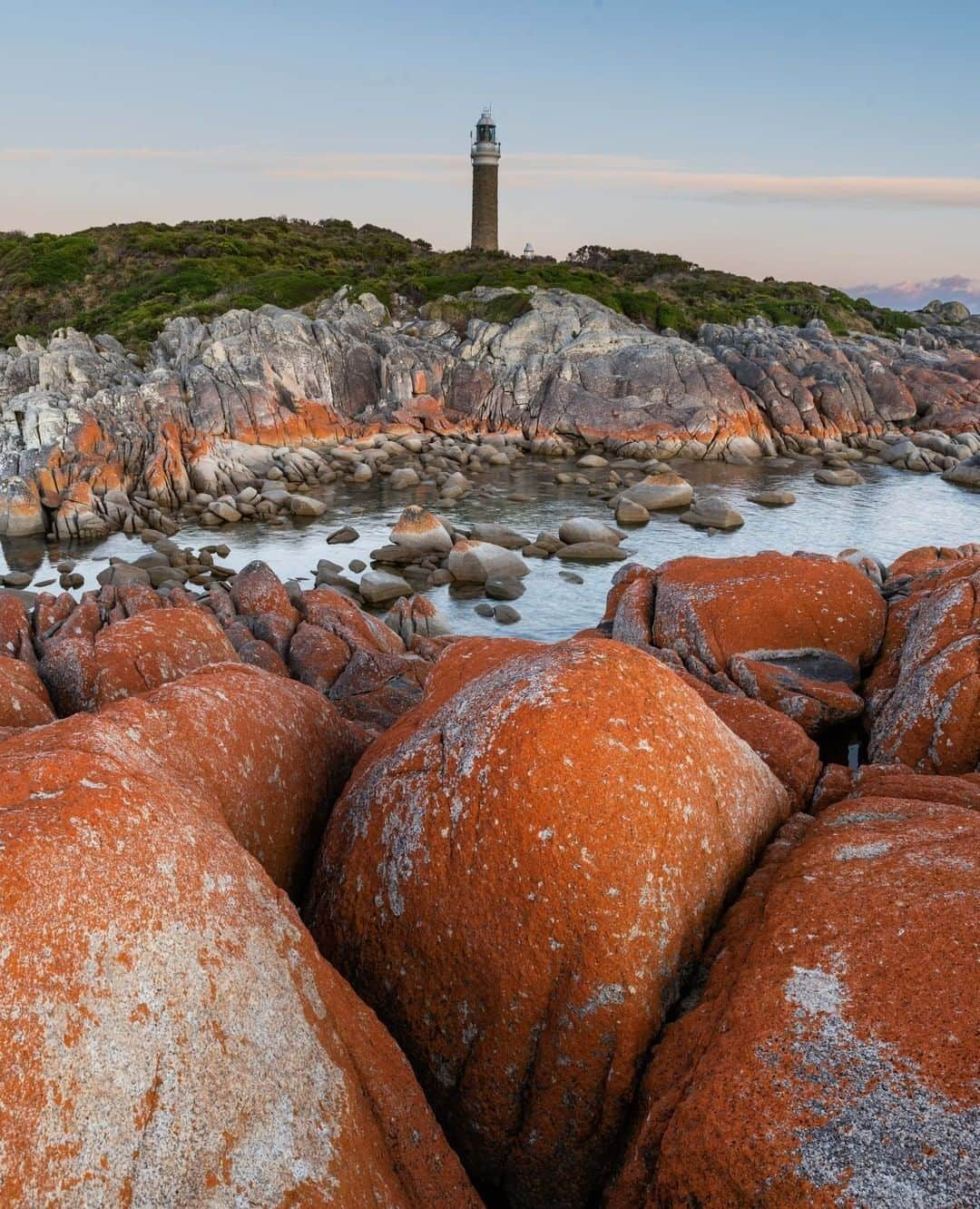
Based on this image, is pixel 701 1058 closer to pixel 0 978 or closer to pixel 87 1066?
pixel 87 1066

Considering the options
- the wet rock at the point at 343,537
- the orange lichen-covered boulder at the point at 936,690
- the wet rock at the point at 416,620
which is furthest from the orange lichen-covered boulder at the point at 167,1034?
the wet rock at the point at 343,537

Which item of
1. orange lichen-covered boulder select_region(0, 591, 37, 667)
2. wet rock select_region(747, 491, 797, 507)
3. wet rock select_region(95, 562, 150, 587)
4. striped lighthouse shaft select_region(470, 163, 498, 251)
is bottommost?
wet rock select_region(95, 562, 150, 587)

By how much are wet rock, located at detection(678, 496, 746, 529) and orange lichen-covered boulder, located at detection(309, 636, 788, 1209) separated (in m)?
34.6

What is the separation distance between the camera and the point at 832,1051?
4547 millimetres

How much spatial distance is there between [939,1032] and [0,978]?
435 centimetres

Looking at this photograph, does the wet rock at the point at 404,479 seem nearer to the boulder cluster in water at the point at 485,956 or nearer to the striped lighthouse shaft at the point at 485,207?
the boulder cluster in water at the point at 485,956

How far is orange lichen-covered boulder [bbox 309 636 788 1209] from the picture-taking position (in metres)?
5.57

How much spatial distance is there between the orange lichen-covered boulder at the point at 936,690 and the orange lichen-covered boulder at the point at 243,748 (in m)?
5.77

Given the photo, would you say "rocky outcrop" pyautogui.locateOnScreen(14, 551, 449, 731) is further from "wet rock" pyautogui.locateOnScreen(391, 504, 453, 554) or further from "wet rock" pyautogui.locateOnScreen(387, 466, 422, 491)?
"wet rock" pyautogui.locateOnScreen(387, 466, 422, 491)

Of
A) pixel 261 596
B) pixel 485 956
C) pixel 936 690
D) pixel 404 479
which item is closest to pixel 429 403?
pixel 404 479

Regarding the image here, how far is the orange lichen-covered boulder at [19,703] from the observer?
927 centimetres

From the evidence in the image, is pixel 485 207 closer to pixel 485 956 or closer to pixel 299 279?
pixel 299 279

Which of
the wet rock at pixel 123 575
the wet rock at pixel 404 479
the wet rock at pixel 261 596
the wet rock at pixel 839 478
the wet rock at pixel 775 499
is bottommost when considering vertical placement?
the wet rock at pixel 123 575

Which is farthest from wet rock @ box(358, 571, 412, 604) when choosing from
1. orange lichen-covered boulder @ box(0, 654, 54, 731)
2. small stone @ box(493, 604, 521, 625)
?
orange lichen-covered boulder @ box(0, 654, 54, 731)
